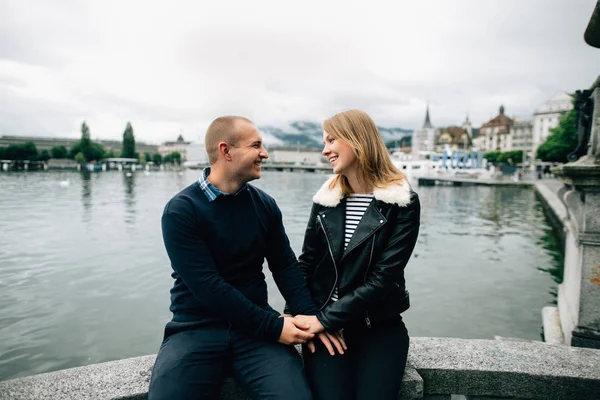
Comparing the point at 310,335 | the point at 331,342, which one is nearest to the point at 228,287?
the point at 310,335

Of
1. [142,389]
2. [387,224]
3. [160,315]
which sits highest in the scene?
[387,224]

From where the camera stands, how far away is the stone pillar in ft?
11.4

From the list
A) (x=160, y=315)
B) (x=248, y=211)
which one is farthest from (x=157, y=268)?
(x=248, y=211)

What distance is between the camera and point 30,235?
13.6m

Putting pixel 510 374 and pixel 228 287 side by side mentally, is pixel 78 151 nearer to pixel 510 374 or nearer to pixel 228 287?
pixel 228 287

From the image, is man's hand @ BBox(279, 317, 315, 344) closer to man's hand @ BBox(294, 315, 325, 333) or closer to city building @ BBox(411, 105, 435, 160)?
man's hand @ BBox(294, 315, 325, 333)

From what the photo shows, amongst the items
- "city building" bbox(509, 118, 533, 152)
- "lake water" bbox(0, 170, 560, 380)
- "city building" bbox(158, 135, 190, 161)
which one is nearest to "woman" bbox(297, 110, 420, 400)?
"lake water" bbox(0, 170, 560, 380)

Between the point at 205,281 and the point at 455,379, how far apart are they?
1237mm

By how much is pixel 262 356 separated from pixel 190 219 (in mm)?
709

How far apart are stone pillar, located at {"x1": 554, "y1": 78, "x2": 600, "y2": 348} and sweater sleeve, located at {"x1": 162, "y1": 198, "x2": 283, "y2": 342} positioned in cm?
270

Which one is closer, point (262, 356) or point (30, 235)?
point (262, 356)

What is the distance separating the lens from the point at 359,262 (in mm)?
2320

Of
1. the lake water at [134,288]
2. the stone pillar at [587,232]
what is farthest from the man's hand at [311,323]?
the lake water at [134,288]

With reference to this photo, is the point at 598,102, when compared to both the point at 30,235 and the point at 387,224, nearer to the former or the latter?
the point at 387,224
